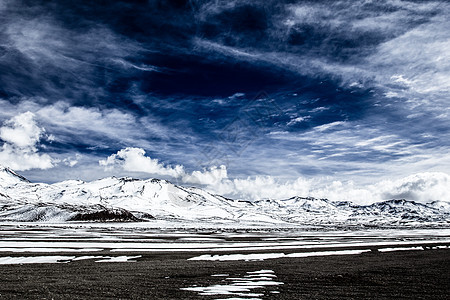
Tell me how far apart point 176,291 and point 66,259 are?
18.6 m

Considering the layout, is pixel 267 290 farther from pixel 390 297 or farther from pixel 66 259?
pixel 66 259

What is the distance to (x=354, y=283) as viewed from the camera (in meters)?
19.7

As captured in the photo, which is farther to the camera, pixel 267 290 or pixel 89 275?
pixel 89 275

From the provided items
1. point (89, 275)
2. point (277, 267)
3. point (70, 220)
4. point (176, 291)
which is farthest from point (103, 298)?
point (70, 220)

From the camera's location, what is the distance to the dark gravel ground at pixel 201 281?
1599 centimetres

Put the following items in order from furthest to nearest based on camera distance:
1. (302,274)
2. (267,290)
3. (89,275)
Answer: (302,274) → (89,275) → (267,290)

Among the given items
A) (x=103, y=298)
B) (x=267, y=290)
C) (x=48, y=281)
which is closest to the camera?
(x=103, y=298)

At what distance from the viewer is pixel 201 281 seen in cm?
2000

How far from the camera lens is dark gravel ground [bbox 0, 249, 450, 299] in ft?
52.5

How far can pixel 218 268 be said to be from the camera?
26.0 m

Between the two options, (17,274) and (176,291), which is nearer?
(176,291)

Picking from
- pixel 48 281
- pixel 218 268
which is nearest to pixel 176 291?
pixel 48 281

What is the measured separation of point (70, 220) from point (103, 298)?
172340 millimetres

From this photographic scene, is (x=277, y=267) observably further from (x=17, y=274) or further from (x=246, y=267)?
(x=17, y=274)
